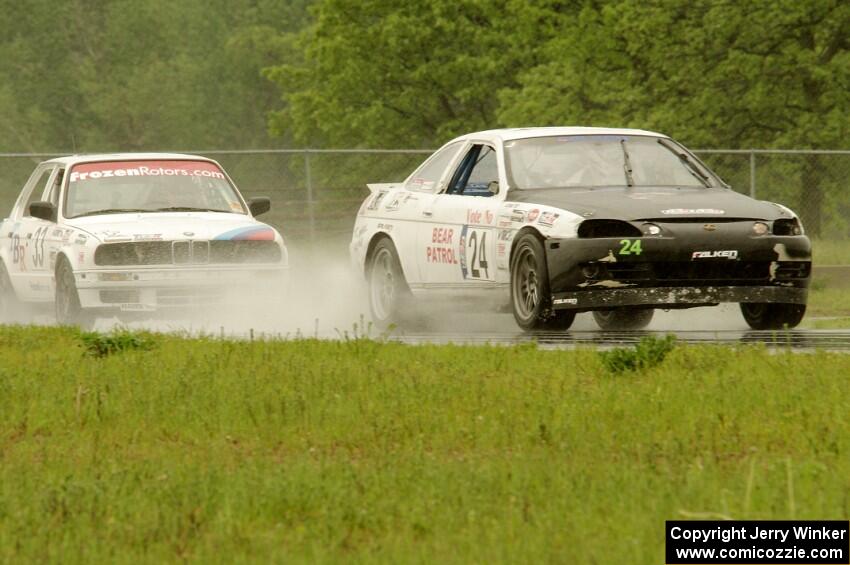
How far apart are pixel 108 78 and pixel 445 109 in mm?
40964

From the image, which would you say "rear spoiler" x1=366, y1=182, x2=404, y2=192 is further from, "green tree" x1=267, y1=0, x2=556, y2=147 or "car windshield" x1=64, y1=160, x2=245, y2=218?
"green tree" x1=267, y1=0, x2=556, y2=147

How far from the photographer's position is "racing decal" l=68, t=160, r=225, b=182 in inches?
614

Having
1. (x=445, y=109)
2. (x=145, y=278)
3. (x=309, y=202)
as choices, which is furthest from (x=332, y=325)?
(x=445, y=109)

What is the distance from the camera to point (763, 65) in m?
33.3

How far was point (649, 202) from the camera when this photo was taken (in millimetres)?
11812

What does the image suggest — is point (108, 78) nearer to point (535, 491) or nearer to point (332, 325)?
point (332, 325)

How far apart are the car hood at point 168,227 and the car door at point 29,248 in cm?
58

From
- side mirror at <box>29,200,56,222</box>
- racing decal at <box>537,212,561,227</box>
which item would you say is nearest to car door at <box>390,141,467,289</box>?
racing decal at <box>537,212,561,227</box>

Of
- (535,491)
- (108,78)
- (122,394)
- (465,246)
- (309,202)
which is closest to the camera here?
(535,491)

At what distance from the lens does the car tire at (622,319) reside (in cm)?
1403

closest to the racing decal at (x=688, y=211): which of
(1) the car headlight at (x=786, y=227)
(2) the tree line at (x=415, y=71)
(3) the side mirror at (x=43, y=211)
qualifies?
(1) the car headlight at (x=786, y=227)

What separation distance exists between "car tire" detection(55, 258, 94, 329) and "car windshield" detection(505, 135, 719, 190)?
4227mm

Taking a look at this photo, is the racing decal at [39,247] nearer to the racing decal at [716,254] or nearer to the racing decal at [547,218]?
the racing decal at [547,218]

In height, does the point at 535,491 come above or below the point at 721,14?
below
